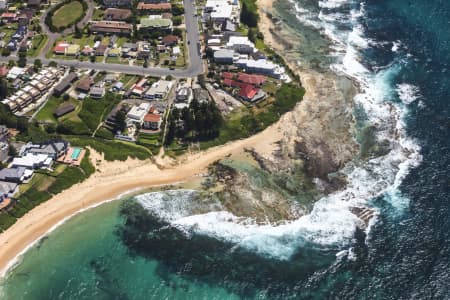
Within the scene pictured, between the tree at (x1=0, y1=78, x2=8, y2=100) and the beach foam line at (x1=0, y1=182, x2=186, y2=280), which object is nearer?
the beach foam line at (x1=0, y1=182, x2=186, y2=280)

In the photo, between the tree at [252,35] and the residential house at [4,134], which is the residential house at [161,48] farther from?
the residential house at [4,134]

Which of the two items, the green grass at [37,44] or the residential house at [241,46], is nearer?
the green grass at [37,44]

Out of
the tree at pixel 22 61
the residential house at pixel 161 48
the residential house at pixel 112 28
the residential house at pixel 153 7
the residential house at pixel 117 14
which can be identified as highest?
the residential house at pixel 153 7

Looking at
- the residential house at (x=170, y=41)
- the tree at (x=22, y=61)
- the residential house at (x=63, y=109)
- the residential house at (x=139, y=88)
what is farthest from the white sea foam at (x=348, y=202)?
the tree at (x=22, y=61)

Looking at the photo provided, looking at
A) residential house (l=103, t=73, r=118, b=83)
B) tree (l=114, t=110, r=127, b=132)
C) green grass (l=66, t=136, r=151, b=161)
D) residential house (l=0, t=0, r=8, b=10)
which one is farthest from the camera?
residential house (l=0, t=0, r=8, b=10)

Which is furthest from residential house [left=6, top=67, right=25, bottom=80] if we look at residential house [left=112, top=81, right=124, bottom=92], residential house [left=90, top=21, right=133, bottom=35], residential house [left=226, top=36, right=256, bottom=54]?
residential house [left=226, top=36, right=256, bottom=54]

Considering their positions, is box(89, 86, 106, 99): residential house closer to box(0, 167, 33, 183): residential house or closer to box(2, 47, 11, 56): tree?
box(0, 167, 33, 183): residential house

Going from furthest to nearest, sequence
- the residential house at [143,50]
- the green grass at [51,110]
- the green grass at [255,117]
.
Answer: the residential house at [143,50], the green grass at [51,110], the green grass at [255,117]

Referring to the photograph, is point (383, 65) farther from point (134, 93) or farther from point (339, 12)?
point (134, 93)
